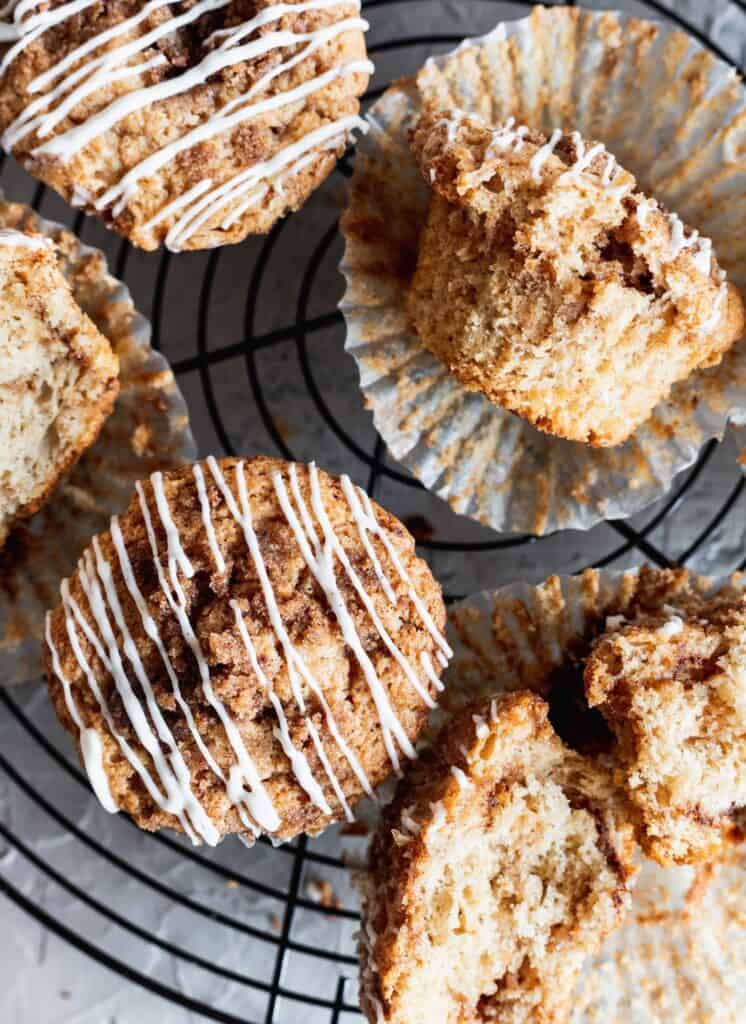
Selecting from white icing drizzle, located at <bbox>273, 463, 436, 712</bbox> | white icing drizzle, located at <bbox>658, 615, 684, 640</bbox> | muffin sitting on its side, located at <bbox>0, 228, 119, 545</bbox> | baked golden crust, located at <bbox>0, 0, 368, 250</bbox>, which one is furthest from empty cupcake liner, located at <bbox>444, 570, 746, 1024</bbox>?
baked golden crust, located at <bbox>0, 0, 368, 250</bbox>

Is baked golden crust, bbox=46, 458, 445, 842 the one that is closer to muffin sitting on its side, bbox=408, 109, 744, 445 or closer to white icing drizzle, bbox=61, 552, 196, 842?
white icing drizzle, bbox=61, 552, 196, 842

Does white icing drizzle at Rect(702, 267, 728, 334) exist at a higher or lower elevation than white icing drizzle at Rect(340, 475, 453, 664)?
higher

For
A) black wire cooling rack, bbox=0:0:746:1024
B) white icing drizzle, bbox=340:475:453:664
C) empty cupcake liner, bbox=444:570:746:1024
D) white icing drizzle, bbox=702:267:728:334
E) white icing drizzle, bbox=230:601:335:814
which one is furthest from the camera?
black wire cooling rack, bbox=0:0:746:1024

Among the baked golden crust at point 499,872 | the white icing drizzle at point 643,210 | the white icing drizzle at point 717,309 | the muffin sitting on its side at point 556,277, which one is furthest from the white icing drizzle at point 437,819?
the white icing drizzle at point 643,210

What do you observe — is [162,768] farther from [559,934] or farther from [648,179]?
[648,179]

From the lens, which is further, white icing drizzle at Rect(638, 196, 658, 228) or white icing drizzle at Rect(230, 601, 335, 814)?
white icing drizzle at Rect(638, 196, 658, 228)

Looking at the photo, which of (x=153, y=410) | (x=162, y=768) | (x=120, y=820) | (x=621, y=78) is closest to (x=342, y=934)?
(x=120, y=820)

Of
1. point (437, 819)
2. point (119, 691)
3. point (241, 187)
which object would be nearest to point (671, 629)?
point (437, 819)

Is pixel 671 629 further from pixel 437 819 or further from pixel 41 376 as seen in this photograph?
pixel 41 376
